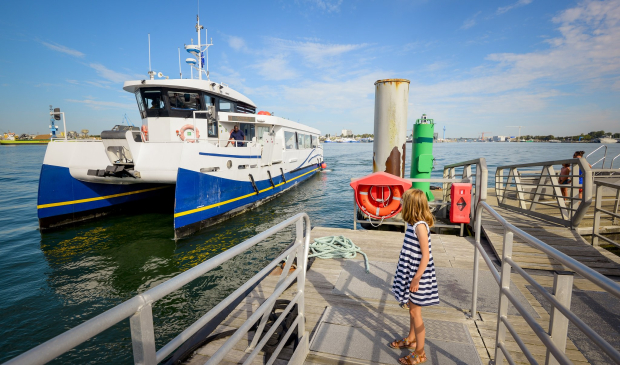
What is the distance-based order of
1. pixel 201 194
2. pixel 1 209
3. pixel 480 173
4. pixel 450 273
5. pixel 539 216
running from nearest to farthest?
pixel 450 273, pixel 480 173, pixel 539 216, pixel 201 194, pixel 1 209

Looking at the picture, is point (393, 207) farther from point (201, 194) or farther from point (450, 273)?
point (201, 194)

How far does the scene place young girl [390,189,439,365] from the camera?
2.40 metres

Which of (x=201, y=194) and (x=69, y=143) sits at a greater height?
(x=69, y=143)

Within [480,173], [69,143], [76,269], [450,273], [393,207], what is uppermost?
[69,143]

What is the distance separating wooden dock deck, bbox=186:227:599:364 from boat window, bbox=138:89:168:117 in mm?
9355

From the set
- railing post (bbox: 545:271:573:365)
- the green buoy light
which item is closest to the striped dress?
railing post (bbox: 545:271:573:365)

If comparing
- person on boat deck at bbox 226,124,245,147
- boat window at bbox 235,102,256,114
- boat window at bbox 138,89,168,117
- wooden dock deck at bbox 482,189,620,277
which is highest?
boat window at bbox 235,102,256,114

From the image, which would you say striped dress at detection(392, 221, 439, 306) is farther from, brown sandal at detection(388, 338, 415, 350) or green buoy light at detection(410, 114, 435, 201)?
green buoy light at detection(410, 114, 435, 201)

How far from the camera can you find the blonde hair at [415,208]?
2.45 m

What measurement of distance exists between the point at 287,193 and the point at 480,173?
11.2 metres

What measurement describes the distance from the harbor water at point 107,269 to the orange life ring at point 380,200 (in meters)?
2.68

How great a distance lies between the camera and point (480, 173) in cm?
505

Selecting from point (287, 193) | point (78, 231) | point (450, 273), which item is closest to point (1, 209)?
point (78, 231)

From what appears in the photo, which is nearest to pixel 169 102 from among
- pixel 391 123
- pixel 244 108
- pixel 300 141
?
pixel 244 108
